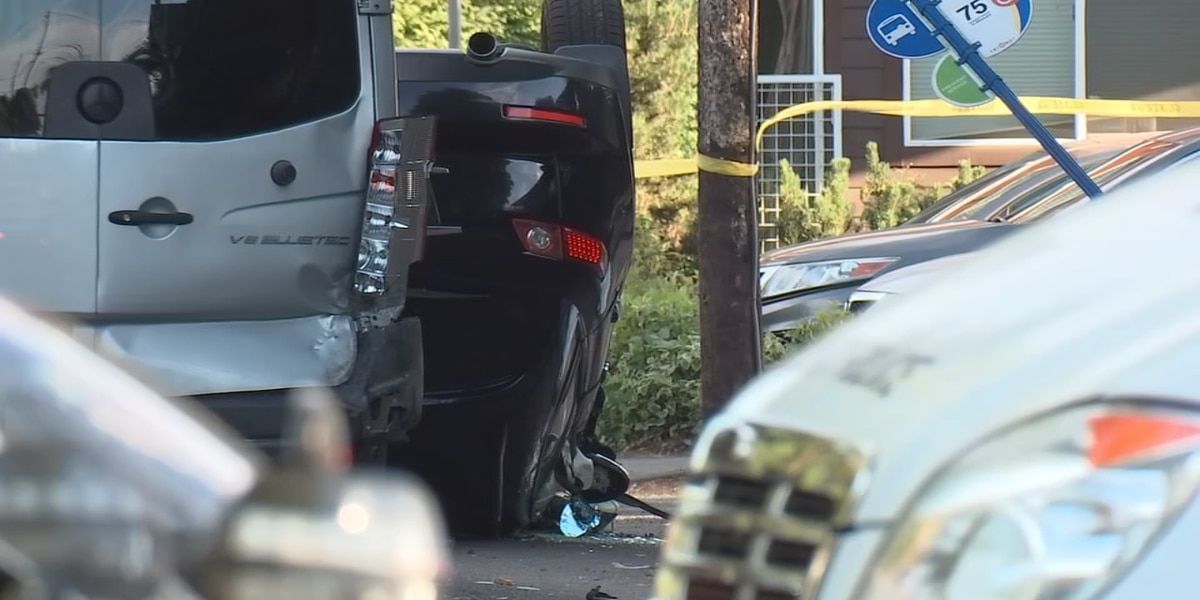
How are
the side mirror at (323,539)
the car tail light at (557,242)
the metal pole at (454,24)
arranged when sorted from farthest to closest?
the metal pole at (454,24)
the car tail light at (557,242)
the side mirror at (323,539)

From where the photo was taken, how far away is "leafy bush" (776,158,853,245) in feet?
43.5

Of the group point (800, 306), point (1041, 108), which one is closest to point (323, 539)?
point (800, 306)

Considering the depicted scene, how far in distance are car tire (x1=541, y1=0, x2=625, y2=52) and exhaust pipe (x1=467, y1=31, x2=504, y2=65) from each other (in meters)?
1.49

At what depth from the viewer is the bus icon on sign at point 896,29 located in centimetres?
603

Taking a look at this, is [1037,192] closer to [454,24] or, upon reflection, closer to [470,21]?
[454,24]

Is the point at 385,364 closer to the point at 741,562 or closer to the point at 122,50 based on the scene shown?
the point at 122,50

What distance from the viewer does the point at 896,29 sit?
6070 millimetres

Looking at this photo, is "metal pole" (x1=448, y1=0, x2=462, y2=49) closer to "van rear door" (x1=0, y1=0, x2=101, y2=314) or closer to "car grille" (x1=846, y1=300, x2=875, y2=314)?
"car grille" (x1=846, y1=300, x2=875, y2=314)

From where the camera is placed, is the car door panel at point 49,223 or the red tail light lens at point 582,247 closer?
the car door panel at point 49,223

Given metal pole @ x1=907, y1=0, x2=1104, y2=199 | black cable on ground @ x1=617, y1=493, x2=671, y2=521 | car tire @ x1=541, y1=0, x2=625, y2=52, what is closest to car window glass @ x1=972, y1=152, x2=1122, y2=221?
metal pole @ x1=907, y1=0, x2=1104, y2=199

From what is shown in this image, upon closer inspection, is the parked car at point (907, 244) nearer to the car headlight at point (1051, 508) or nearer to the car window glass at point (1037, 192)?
the car window glass at point (1037, 192)

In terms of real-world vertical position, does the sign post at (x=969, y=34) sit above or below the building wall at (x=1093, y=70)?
below

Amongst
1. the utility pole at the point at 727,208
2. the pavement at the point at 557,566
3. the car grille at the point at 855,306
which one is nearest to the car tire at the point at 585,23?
the utility pole at the point at 727,208

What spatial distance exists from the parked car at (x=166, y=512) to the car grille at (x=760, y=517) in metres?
0.54
